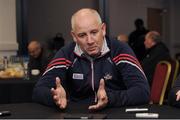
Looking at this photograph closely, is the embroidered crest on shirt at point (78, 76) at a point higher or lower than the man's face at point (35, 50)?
lower

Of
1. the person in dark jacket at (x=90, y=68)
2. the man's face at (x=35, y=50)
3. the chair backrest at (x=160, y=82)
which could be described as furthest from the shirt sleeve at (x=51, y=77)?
the man's face at (x=35, y=50)

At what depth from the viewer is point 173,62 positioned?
4.21 m

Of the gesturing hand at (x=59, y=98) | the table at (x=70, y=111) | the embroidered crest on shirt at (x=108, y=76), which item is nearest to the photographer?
the table at (x=70, y=111)

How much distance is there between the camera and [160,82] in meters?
4.11

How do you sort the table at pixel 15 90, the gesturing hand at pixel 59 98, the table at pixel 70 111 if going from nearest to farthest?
1. the table at pixel 70 111
2. the gesturing hand at pixel 59 98
3. the table at pixel 15 90

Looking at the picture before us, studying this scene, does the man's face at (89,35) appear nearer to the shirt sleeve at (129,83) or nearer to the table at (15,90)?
the shirt sleeve at (129,83)

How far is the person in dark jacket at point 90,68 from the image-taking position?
214 centimetres

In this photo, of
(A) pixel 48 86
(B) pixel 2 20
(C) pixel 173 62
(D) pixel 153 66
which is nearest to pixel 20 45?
(B) pixel 2 20

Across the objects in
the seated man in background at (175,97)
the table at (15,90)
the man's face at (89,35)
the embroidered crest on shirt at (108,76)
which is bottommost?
the table at (15,90)

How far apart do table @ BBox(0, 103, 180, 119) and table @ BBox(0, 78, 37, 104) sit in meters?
1.83

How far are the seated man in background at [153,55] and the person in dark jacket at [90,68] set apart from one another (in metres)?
2.30

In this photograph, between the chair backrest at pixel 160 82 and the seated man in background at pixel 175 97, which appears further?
the chair backrest at pixel 160 82

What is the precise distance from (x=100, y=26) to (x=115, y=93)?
374 mm

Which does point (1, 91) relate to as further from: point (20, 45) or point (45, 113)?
point (20, 45)
